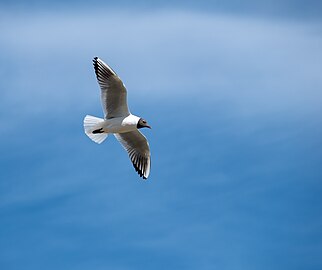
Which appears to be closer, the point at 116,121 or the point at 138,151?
the point at 116,121

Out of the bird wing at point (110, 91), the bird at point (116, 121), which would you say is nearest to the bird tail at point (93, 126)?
the bird at point (116, 121)

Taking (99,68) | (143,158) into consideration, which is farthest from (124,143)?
(99,68)

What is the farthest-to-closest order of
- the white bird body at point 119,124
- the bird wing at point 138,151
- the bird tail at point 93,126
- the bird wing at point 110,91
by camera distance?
the bird wing at point 138,151 < the bird tail at point 93,126 < the white bird body at point 119,124 < the bird wing at point 110,91

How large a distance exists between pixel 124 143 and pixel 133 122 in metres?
0.80

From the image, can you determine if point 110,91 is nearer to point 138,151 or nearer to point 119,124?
point 119,124

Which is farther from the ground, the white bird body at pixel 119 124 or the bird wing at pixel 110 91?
the bird wing at pixel 110 91

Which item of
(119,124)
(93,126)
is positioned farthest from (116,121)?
(93,126)

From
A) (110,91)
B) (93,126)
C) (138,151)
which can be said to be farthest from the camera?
(138,151)

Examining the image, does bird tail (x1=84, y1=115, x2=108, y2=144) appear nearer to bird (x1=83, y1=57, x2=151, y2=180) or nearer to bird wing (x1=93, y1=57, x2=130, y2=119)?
bird (x1=83, y1=57, x2=151, y2=180)

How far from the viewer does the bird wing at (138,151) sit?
564 inches

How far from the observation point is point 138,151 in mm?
14398

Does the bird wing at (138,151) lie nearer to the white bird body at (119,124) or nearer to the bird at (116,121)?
the bird at (116,121)

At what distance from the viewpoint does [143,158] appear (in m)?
14.4

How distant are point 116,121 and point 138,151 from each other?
0.89 m
